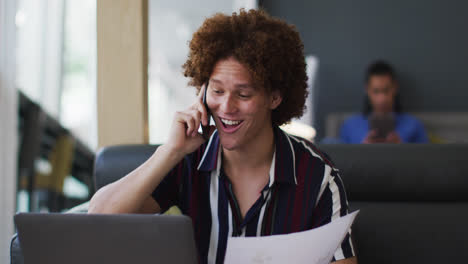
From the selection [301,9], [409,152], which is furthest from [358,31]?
[409,152]

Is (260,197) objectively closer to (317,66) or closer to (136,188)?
(136,188)

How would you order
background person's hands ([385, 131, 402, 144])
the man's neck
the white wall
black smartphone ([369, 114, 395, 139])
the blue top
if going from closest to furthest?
the man's neck, the white wall, background person's hands ([385, 131, 402, 144]), black smartphone ([369, 114, 395, 139]), the blue top

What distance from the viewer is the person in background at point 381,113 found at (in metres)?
3.63

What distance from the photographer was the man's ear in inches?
56.0

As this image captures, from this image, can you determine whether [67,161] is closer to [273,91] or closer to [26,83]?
[26,83]

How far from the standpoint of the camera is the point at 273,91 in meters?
1.42

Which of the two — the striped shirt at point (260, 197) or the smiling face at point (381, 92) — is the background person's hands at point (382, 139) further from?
the striped shirt at point (260, 197)

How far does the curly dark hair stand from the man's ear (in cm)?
1

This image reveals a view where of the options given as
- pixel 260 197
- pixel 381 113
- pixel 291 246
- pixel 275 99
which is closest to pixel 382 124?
pixel 381 113

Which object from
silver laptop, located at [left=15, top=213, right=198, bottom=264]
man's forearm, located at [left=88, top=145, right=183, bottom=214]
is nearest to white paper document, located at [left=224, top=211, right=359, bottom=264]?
silver laptop, located at [left=15, top=213, right=198, bottom=264]

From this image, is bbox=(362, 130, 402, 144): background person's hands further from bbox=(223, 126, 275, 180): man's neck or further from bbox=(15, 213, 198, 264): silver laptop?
bbox=(15, 213, 198, 264): silver laptop

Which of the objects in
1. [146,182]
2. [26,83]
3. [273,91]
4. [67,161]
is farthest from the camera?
[67,161]

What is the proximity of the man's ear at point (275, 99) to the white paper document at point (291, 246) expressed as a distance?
496 millimetres

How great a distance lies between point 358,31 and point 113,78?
3082mm
